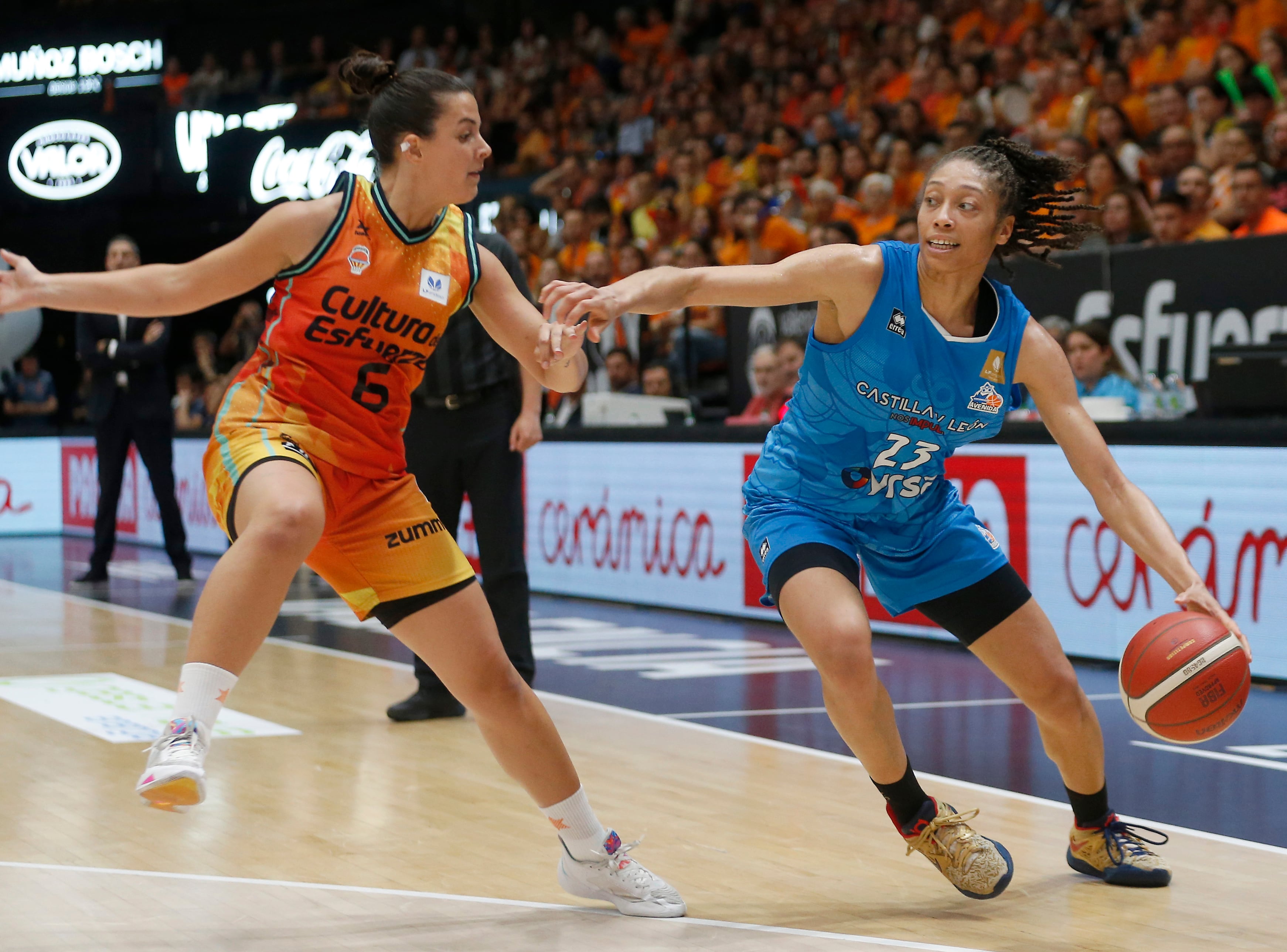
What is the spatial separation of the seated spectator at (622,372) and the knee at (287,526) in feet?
25.3

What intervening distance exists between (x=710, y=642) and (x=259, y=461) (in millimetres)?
4909

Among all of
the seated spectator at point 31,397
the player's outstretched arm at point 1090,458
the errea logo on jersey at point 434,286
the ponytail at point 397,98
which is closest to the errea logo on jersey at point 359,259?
the errea logo on jersey at point 434,286

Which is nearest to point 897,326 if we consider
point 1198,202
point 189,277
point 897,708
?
point 189,277

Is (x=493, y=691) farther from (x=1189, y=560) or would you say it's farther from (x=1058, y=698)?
(x=1189, y=560)

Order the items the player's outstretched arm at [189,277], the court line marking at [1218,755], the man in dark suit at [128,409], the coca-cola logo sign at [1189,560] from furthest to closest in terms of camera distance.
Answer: the man in dark suit at [128,409], the coca-cola logo sign at [1189,560], the court line marking at [1218,755], the player's outstretched arm at [189,277]

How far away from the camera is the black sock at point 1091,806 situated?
3.58m

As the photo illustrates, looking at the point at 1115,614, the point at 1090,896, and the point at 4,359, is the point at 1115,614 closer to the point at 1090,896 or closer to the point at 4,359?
the point at 1090,896

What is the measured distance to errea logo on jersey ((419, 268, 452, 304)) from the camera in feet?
10.6

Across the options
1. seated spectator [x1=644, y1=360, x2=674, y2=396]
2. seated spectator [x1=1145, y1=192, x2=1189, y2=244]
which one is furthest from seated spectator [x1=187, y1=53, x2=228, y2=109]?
seated spectator [x1=1145, y1=192, x2=1189, y2=244]

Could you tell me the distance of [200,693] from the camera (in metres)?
2.74

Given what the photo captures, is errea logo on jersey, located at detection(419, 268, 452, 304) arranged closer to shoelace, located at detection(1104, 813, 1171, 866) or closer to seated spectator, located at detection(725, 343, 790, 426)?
shoelace, located at detection(1104, 813, 1171, 866)

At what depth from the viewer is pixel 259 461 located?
3012 mm

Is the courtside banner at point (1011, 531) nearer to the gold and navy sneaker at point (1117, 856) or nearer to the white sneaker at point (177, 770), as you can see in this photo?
the gold and navy sneaker at point (1117, 856)

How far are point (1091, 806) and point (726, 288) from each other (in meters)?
1.55
